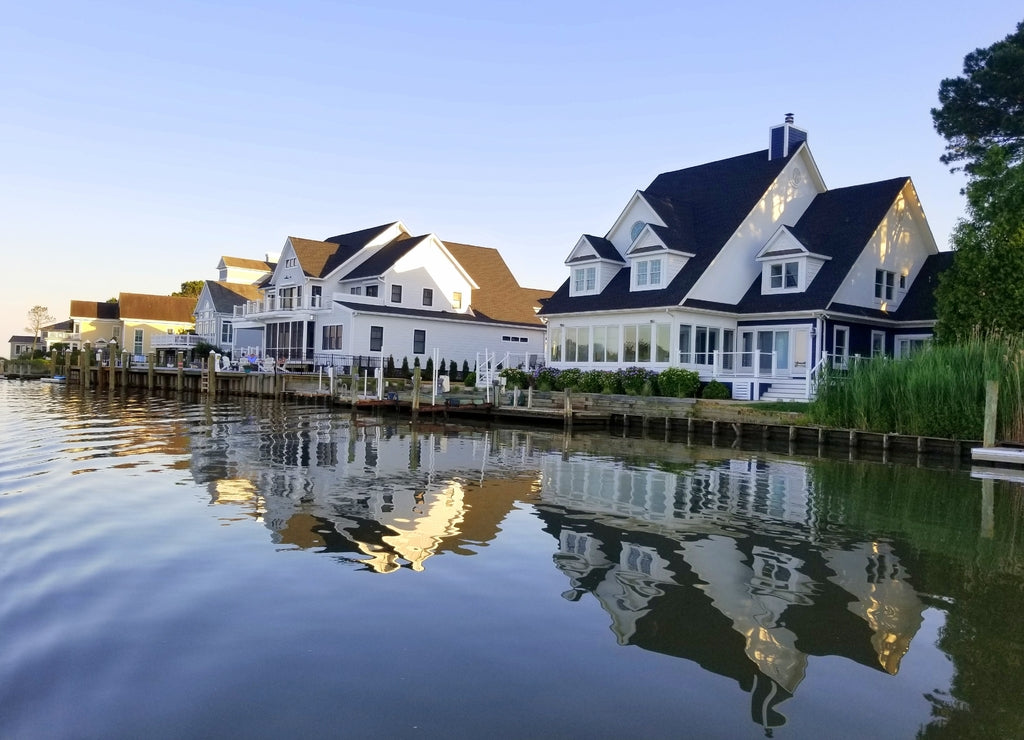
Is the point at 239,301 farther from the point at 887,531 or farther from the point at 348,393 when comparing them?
the point at 887,531

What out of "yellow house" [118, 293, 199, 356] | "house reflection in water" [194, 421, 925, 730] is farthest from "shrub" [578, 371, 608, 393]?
"yellow house" [118, 293, 199, 356]

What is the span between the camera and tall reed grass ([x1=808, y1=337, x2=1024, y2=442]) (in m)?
21.9

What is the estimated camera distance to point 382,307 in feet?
164

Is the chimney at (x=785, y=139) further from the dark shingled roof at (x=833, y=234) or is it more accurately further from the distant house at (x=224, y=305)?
the distant house at (x=224, y=305)

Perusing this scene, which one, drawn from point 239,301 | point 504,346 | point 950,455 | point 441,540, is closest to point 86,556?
point 441,540

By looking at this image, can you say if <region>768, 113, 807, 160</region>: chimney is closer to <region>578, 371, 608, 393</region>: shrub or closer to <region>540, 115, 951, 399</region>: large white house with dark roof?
<region>540, 115, 951, 399</region>: large white house with dark roof

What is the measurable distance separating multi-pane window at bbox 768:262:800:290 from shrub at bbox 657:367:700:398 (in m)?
6.51

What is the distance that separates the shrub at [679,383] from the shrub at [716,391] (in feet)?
1.78

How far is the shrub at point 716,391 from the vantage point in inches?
1226

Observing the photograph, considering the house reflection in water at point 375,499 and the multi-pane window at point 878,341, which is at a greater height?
the multi-pane window at point 878,341

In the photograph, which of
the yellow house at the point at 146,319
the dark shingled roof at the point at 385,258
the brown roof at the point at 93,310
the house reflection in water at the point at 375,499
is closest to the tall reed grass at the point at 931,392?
the house reflection in water at the point at 375,499

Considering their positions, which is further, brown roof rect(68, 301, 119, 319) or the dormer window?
brown roof rect(68, 301, 119, 319)

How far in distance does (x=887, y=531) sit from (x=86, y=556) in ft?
35.7

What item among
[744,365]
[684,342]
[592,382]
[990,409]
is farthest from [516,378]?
[990,409]
